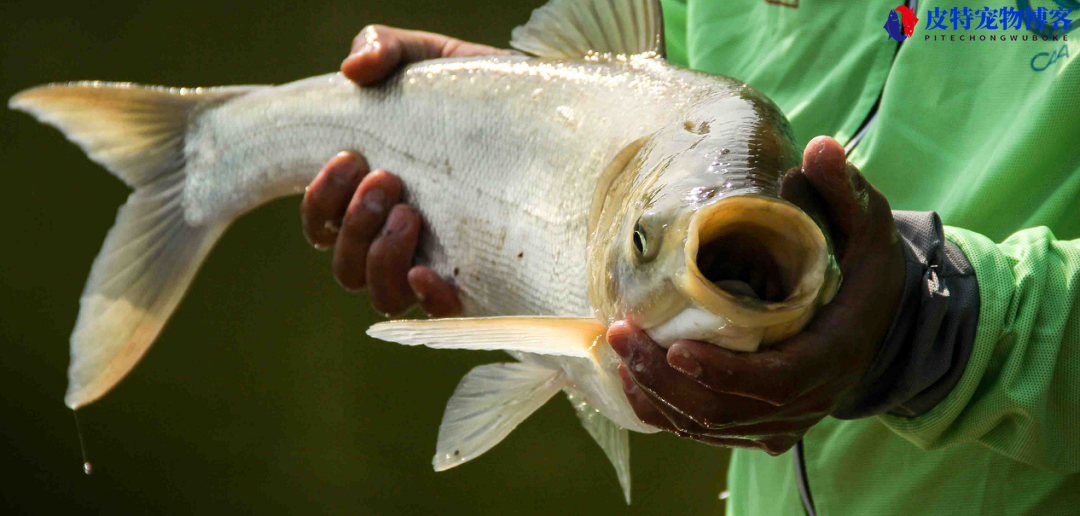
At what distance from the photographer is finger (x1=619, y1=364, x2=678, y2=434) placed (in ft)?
2.69

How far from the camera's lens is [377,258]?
1.33m

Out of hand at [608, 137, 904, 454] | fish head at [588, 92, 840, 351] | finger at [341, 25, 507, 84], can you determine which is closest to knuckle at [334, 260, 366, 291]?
finger at [341, 25, 507, 84]

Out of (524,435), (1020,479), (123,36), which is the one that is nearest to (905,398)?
(1020,479)

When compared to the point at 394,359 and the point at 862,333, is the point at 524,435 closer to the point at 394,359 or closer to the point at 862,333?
the point at 394,359

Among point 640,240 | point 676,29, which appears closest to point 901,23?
point 676,29

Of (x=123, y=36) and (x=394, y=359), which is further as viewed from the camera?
(x=394, y=359)

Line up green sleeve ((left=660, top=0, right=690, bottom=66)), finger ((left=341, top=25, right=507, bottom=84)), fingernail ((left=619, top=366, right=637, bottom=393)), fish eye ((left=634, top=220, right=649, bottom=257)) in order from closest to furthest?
1. fish eye ((left=634, top=220, right=649, bottom=257))
2. fingernail ((left=619, top=366, right=637, bottom=393))
3. finger ((left=341, top=25, right=507, bottom=84))
4. green sleeve ((left=660, top=0, right=690, bottom=66))

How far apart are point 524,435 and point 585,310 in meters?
2.01

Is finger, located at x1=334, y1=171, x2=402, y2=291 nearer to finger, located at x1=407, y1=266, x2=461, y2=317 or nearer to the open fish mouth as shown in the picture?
finger, located at x1=407, y1=266, x2=461, y2=317

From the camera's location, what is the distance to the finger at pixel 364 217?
1.31 metres

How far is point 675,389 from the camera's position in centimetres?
72

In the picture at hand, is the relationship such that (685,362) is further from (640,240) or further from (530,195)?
(530,195)

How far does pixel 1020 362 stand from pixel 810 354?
274 millimetres

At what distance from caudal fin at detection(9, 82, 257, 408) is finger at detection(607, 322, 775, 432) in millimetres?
950
